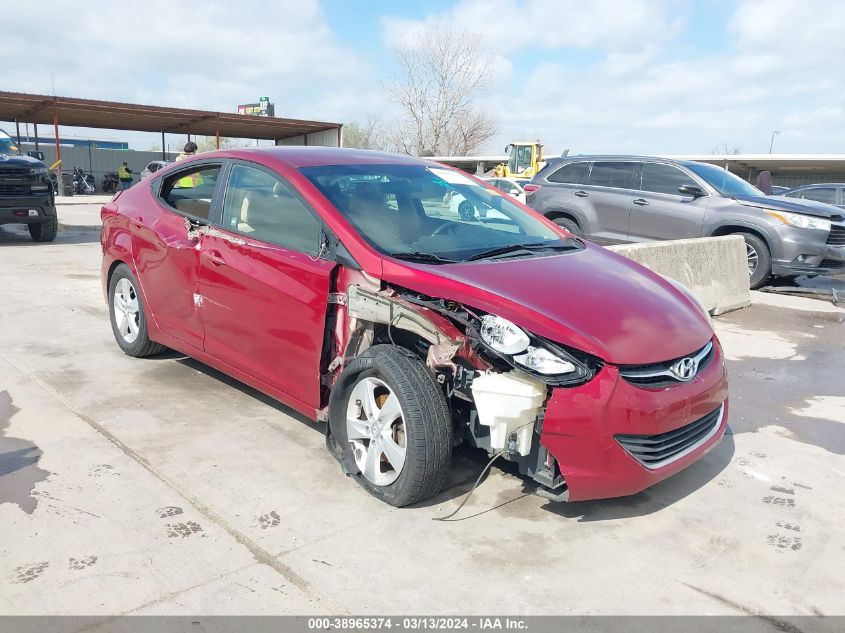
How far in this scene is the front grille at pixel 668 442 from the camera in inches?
121

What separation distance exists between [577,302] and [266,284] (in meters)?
1.69

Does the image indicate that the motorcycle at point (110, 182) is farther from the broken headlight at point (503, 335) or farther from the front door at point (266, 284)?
the broken headlight at point (503, 335)

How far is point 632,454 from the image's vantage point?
306 cm

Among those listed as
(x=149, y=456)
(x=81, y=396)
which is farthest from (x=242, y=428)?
(x=81, y=396)

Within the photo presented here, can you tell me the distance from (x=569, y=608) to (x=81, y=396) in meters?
3.44

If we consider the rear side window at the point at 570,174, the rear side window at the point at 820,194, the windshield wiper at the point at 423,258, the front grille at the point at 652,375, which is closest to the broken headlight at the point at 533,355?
the front grille at the point at 652,375

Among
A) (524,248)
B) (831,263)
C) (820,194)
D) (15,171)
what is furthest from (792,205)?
(15,171)

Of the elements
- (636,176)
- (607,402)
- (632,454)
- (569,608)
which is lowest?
(569,608)

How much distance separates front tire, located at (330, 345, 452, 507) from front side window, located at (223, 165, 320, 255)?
0.79 meters

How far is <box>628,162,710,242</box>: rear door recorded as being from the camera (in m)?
10.1

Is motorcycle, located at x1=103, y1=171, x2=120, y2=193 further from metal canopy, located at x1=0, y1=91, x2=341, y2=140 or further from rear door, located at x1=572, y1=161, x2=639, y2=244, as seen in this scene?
rear door, located at x1=572, y1=161, x2=639, y2=244

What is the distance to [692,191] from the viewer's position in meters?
9.95

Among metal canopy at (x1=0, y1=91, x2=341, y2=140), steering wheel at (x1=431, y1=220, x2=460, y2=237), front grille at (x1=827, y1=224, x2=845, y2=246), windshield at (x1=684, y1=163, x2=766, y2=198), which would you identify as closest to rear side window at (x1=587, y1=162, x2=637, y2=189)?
windshield at (x1=684, y1=163, x2=766, y2=198)

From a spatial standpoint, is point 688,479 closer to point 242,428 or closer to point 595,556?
point 595,556
